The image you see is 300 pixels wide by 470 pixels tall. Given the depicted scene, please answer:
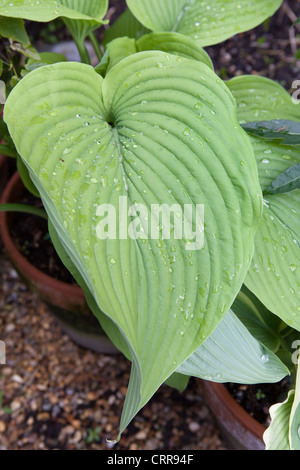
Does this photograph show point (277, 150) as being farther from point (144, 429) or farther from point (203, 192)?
point (144, 429)

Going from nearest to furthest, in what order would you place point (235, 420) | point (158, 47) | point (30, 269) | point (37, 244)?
point (158, 47)
point (235, 420)
point (30, 269)
point (37, 244)

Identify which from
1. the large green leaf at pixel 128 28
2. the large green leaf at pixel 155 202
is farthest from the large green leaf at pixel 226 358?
the large green leaf at pixel 128 28

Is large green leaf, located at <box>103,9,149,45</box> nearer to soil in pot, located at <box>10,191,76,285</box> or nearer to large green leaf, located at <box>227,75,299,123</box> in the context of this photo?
large green leaf, located at <box>227,75,299,123</box>

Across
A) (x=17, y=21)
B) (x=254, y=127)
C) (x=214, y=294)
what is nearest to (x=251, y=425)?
(x=214, y=294)

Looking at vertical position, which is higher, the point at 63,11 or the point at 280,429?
the point at 63,11

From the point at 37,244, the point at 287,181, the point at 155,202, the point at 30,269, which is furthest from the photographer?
the point at 37,244

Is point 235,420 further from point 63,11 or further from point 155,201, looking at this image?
point 63,11

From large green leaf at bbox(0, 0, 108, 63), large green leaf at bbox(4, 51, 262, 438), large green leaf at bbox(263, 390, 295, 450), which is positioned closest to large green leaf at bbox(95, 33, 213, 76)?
large green leaf at bbox(0, 0, 108, 63)

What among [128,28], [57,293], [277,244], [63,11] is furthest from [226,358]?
[128,28]
